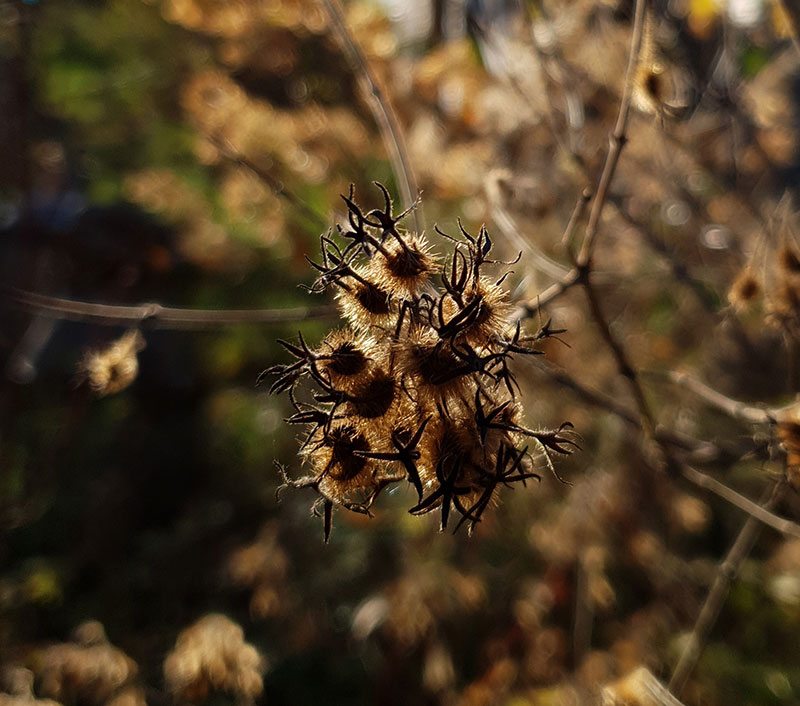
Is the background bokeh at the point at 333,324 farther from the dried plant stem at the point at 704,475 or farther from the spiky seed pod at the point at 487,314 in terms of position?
the spiky seed pod at the point at 487,314

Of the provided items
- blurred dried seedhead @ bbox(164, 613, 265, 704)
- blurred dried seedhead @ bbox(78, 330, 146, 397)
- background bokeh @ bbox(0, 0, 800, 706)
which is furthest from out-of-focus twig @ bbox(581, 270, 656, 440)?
blurred dried seedhead @ bbox(164, 613, 265, 704)

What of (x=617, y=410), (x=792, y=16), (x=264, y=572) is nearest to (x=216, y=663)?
(x=264, y=572)

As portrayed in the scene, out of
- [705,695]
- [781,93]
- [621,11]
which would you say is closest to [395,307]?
[621,11]

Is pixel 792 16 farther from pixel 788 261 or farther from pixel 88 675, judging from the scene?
pixel 88 675

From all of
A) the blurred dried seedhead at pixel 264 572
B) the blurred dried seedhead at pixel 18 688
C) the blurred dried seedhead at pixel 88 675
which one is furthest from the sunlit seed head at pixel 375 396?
the blurred dried seedhead at pixel 264 572

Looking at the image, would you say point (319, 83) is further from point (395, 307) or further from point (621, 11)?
point (395, 307)

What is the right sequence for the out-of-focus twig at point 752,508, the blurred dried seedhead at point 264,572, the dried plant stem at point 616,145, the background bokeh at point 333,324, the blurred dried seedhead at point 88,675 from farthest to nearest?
the blurred dried seedhead at point 264,572 < the background bokeh at point 333,324 < the blurred dried seedhead at point 88,675 < the out-of-focus twig at point 752,508 < the dried plant stem at point 616,145

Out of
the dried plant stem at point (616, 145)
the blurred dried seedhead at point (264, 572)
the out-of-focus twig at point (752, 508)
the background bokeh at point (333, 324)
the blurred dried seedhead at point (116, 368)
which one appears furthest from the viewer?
the blurred dried seedhead at point (264, 572)
